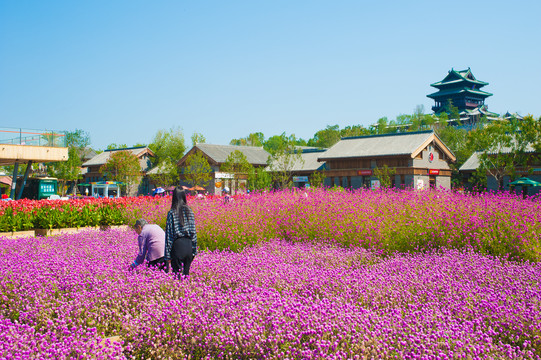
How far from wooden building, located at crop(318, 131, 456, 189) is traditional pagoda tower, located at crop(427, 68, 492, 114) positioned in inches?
2162

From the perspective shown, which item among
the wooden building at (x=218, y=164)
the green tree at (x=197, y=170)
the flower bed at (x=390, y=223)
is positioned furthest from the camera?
the green tree at (x=197, y=170)

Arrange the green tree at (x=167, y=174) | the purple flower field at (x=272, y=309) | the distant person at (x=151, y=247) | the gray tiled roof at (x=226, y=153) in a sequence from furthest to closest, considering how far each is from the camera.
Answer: the green tree at (x=167, y=174), the gray tiled roof at (x=226, y=153), the distant person at (x=151, y=247), the purple flower field at (x=272, y=309)

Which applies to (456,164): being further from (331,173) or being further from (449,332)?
(449,332)

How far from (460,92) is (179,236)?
9932 centimetres

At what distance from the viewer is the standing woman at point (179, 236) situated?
640cm

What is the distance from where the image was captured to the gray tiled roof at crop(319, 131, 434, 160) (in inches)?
1718

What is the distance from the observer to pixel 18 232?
13.7 meters

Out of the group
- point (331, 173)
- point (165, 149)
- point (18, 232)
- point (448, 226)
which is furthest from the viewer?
point (165, 149)

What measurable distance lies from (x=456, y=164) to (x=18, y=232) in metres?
46.9

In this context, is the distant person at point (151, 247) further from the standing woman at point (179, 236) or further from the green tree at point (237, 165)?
the green tree at point (237, 165)

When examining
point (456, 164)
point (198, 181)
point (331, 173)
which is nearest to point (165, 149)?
point (198, 181)

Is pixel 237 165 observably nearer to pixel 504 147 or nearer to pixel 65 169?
pixel 65 169

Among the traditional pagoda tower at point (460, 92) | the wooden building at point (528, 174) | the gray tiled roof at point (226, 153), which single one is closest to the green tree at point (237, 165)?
the gray tiled roof at point (226, 153)

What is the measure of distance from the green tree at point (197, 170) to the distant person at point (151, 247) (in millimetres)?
44045
